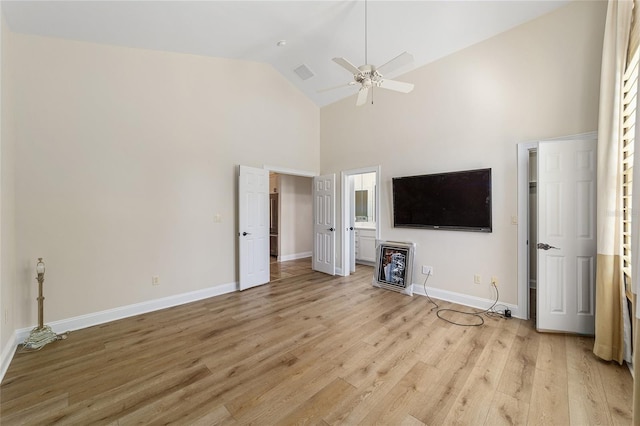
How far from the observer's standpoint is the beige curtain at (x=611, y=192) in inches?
86.4

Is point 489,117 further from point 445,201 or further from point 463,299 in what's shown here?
point 463,299

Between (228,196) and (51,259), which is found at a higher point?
(228,196)

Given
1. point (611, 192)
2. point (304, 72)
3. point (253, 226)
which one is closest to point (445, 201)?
point (611, 192)

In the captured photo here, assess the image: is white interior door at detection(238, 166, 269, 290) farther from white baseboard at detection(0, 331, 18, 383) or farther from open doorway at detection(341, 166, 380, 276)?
white baseboard at detection(0, 331, 18, 383)

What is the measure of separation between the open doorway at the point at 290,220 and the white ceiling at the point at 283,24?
3324mm

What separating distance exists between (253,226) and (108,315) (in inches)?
86.8

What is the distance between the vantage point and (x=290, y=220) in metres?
7.02

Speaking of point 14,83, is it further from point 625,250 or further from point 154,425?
point 625,250

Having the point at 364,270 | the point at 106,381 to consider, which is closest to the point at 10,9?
the point at 106,381

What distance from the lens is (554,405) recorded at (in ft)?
5.69

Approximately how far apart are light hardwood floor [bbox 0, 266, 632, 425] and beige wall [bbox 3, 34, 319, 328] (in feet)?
2.22

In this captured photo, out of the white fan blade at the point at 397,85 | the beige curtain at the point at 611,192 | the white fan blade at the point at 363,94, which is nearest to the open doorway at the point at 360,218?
the white fan blade at the point at 363,94

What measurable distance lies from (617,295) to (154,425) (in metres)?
3.77

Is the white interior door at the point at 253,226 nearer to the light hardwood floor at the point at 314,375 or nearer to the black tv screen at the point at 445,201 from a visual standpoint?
the light hardwood floor at the point at 314,375
